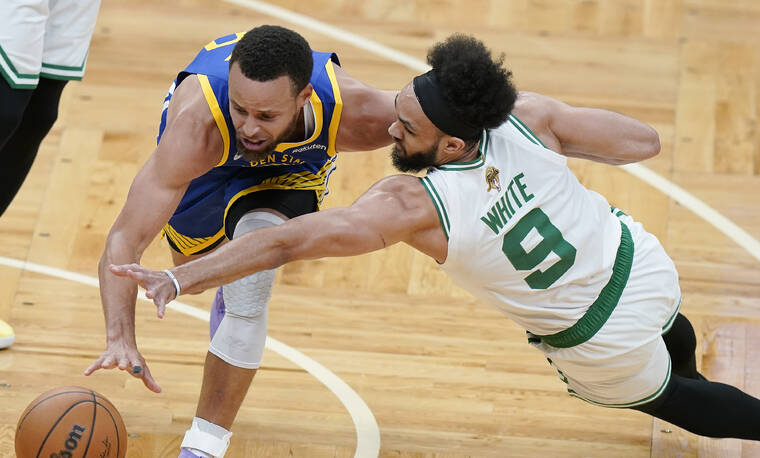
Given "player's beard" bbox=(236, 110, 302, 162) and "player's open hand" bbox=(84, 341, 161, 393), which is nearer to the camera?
"player's open hand" bbox=(84, 341, 161, 393)

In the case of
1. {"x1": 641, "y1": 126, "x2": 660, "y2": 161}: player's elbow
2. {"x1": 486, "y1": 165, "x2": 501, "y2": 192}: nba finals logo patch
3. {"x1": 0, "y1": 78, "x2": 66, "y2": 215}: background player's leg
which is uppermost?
{"x1": 486, "y1": 165, "x2": 501, "y2": 192}: nba finals logo patch

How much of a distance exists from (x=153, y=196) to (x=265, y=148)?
1.25 feet

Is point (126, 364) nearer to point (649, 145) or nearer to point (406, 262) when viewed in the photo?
point (649, 145)

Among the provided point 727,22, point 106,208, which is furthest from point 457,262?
point 727,22

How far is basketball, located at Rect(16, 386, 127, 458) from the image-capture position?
339 centimetres

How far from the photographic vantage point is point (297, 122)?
3711 mm

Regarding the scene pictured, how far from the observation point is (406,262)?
506 cm

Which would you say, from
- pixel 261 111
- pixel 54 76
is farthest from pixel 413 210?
pixel 54 76

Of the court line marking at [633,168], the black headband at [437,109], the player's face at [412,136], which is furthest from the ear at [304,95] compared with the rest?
the court line marking at [633,168]

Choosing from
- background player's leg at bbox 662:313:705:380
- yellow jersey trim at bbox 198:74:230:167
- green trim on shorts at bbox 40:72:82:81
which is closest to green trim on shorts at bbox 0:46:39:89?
green trim on shorts at bbox 40:72:82:81

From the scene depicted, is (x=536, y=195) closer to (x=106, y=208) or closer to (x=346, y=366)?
(x=346, y=366)

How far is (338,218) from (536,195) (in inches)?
23.4

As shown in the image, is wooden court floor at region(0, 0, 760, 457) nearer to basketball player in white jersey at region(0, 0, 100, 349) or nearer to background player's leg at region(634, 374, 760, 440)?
background player's leg at region(634, 374, 760, 440)

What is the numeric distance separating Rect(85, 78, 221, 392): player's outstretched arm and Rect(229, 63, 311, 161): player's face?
0.13m
